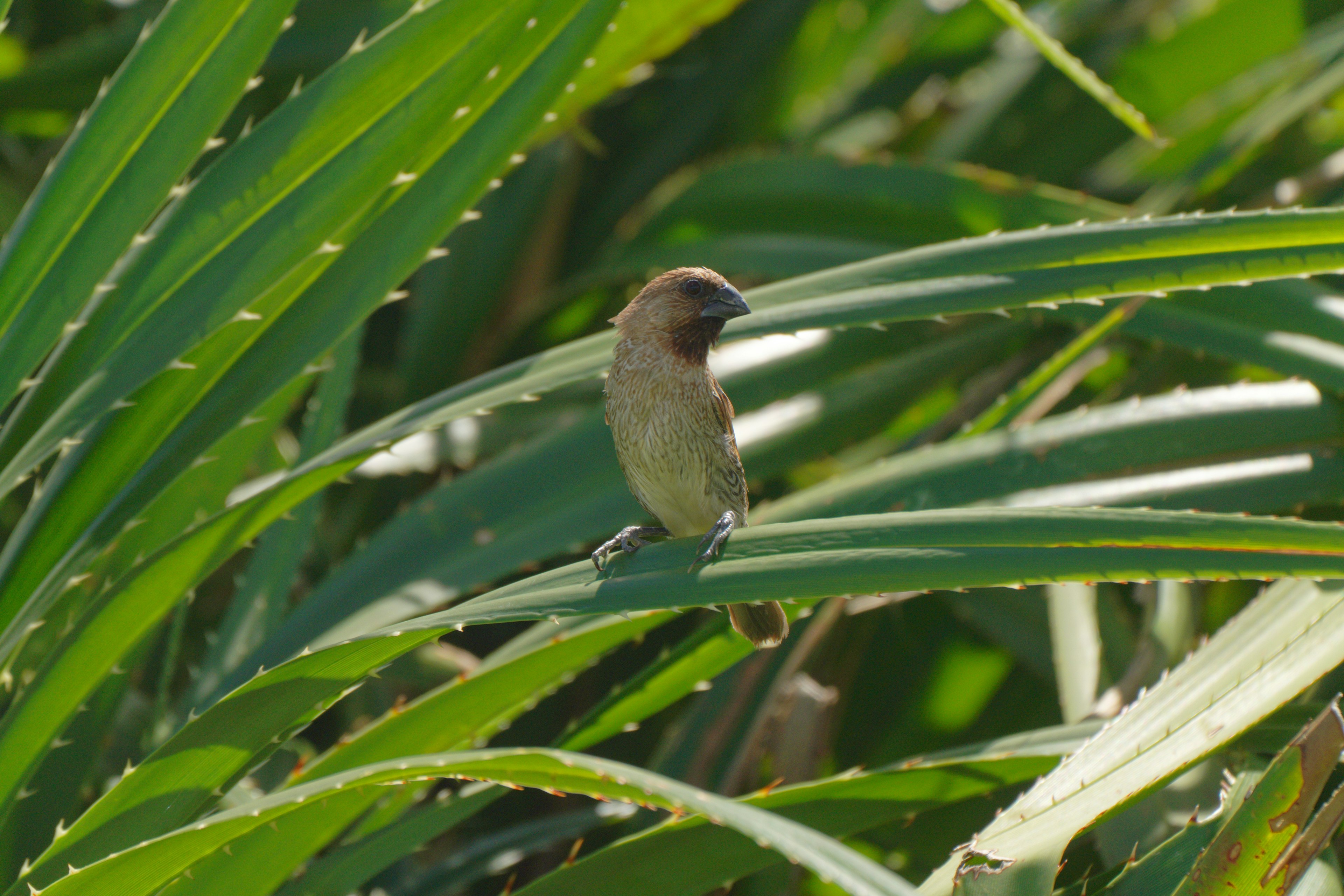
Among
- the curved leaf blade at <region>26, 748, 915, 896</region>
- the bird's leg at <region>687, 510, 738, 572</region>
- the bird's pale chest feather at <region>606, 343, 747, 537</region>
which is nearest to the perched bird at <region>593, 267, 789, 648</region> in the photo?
the bird's pale chest feather at <region>606, 343, 747, 537</region>

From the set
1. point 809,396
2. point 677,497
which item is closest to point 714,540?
point 677,497

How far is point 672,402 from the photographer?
1916mm

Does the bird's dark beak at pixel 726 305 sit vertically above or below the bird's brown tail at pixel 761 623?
Result: above

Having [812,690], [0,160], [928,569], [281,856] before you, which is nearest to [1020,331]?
[812,690]

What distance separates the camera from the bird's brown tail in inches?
68.0

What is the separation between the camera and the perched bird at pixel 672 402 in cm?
189

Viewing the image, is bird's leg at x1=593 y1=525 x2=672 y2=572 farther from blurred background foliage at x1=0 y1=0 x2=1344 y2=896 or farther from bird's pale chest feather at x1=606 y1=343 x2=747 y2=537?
blurred background foliage at x1=0 y1=0 x2=1344 y2=896

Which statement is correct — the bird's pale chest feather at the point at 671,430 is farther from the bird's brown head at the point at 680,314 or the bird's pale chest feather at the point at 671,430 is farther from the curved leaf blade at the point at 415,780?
the curved leaf blade at the point at 415,780

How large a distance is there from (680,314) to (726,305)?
0.14 m

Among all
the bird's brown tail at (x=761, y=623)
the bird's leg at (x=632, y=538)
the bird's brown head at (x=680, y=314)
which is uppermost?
the bird's brown head at (x=680, y=314)

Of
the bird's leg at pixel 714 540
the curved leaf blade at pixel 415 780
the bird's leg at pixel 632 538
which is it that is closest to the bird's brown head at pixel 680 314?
the bird's leg at pixel 632 538

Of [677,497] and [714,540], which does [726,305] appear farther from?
[714,540]

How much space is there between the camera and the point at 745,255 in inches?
111

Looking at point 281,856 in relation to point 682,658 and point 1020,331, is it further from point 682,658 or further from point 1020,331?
point 1020,331
